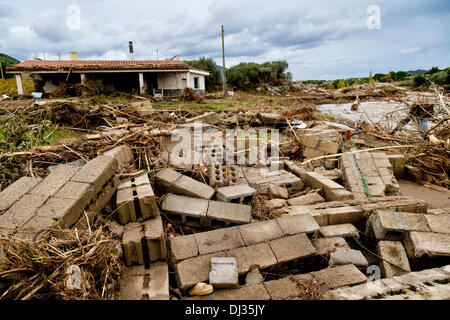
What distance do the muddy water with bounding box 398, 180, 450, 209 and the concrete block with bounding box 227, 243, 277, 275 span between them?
3891mm

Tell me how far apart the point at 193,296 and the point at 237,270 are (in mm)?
509

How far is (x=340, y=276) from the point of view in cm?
288

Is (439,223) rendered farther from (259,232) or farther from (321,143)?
(321,143)

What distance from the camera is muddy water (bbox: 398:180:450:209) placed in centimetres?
518

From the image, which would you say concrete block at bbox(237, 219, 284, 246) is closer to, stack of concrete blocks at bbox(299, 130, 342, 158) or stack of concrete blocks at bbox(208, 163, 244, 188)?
stack of concrete blocks at bbox(208, 163, 244, 188)

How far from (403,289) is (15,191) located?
441 cm

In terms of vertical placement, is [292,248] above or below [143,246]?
below

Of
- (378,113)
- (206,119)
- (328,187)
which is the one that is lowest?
(328,187)

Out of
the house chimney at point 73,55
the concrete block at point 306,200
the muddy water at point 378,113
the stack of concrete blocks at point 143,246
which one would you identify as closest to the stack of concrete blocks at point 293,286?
the stack of concrete blocks at point 143,246

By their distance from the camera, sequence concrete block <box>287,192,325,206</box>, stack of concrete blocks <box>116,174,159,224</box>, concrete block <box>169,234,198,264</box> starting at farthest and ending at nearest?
concrete block <box>287,192,325,206</box>
stack of concrete blocks <box>116,174,159,224</box>
concrete block <box>169,234,198,264</box>

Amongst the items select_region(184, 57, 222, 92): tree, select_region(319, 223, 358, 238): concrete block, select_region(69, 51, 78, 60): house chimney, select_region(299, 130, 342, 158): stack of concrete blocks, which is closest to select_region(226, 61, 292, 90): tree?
select_region(184, 57, 222, 92): tree

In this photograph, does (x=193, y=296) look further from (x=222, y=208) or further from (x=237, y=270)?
(x=222, y=208)

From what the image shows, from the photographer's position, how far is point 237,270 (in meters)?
2.80

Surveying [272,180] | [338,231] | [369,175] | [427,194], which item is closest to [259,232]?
[338,231]
